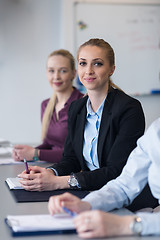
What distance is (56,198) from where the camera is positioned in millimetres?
1118

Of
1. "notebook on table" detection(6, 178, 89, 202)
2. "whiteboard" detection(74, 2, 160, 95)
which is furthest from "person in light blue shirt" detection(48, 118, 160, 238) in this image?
"whiteboard" detection(74, 2, 160, 95)

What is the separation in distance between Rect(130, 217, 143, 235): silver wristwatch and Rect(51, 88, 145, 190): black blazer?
1.70 ft

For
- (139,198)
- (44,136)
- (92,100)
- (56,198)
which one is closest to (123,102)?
(92,100)

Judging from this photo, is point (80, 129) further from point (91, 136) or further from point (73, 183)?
point (73, 183)

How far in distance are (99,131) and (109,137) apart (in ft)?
0.22

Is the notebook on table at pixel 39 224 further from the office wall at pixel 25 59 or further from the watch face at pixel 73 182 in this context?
the office wall at pixel 25 59

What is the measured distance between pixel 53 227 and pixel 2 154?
1.59 m

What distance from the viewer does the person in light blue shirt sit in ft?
3.28

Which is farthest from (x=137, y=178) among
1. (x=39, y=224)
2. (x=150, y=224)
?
(x=39, y=224)

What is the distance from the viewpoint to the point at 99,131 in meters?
1.79

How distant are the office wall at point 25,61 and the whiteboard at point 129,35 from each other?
347mm

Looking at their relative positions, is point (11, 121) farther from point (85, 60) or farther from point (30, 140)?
point (85, 60)

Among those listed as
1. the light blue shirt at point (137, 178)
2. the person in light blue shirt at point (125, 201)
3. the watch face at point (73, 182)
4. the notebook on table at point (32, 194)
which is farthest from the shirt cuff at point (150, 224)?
the watch face at point (73, 182)

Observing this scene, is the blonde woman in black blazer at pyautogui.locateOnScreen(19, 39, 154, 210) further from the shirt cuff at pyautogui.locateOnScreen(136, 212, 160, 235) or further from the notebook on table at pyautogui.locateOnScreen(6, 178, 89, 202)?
the shirt cuff at pyautogui.locateOnScreen(136, 212, 160, 235)
